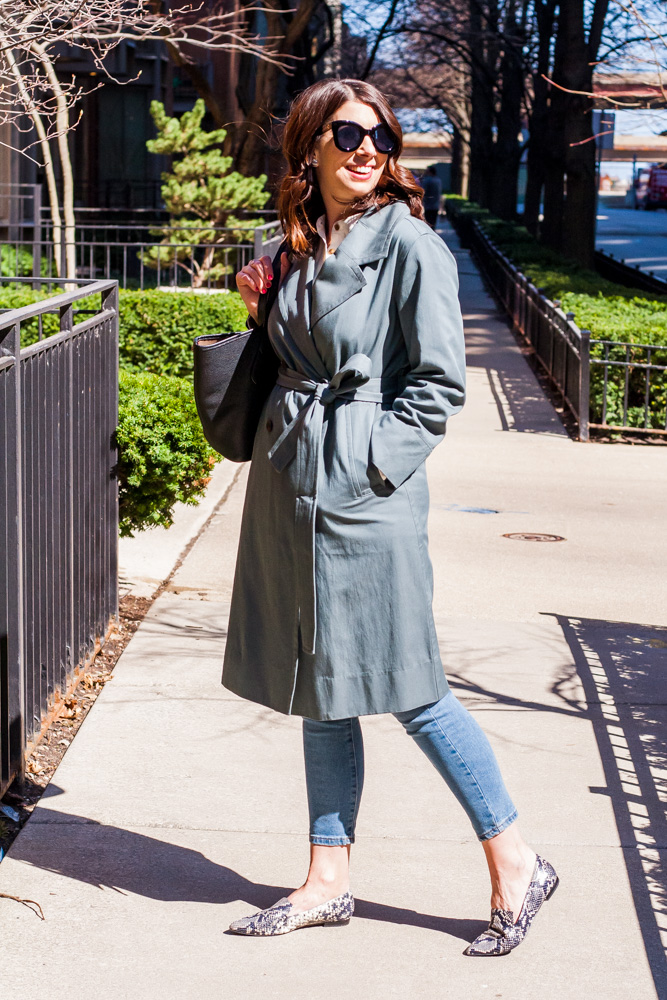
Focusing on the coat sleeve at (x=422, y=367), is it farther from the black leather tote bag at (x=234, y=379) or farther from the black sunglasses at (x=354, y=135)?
the black leather tote bag at (x=234, y=379)

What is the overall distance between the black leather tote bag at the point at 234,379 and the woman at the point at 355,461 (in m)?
0.08

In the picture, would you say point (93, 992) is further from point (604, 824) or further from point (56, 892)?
point (604, 824)

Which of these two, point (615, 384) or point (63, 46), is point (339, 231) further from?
point (63, 46)

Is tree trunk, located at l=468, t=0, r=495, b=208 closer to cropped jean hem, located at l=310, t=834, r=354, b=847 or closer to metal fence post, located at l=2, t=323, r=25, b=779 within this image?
metal fence post, located at l=2, t=323, r=25, b=779

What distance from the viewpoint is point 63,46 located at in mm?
23562

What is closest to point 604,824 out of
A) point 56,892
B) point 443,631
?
point 56,892

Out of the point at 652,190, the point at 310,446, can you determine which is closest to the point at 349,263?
the point at 310,446

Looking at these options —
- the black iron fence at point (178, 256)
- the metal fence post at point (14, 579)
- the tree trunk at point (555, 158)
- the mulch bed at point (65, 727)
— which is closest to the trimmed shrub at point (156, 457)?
the mulch bed at point (65, 727)

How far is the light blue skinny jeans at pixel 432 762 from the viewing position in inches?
119

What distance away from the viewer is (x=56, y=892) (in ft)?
10.9

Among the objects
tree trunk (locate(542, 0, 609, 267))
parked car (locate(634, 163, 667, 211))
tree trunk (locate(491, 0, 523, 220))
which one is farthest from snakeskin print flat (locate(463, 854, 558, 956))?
parked car (locate(634, 163, 667, 211))

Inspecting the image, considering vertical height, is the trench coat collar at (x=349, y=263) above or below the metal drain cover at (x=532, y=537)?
above

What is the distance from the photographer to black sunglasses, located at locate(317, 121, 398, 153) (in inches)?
113

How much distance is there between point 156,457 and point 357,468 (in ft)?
8.48
